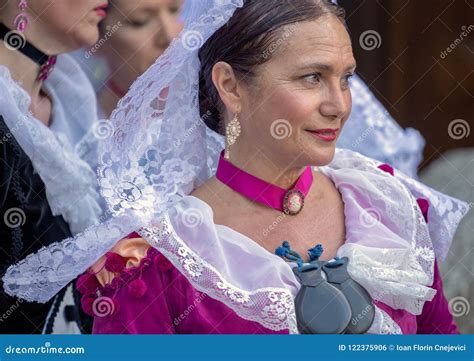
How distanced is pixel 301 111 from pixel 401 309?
51 cm

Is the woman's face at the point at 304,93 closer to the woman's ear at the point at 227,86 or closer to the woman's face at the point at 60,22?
the woman's ear at the point at 227,86

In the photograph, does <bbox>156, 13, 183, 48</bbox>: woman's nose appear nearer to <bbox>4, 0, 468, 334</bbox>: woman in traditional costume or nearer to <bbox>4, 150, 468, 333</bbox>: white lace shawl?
<bbox>4, 0, 468, 334</bbox>: woman in traditional costume

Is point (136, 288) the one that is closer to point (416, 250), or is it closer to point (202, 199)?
point (202, 199)

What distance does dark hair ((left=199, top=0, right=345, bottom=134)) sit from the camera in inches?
73.0

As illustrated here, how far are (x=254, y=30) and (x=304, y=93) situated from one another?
6.8 inches

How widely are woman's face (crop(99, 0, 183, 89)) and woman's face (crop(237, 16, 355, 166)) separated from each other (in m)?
0.70

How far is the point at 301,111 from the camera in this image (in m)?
1.87

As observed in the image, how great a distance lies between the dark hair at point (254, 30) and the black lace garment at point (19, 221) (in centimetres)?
71
